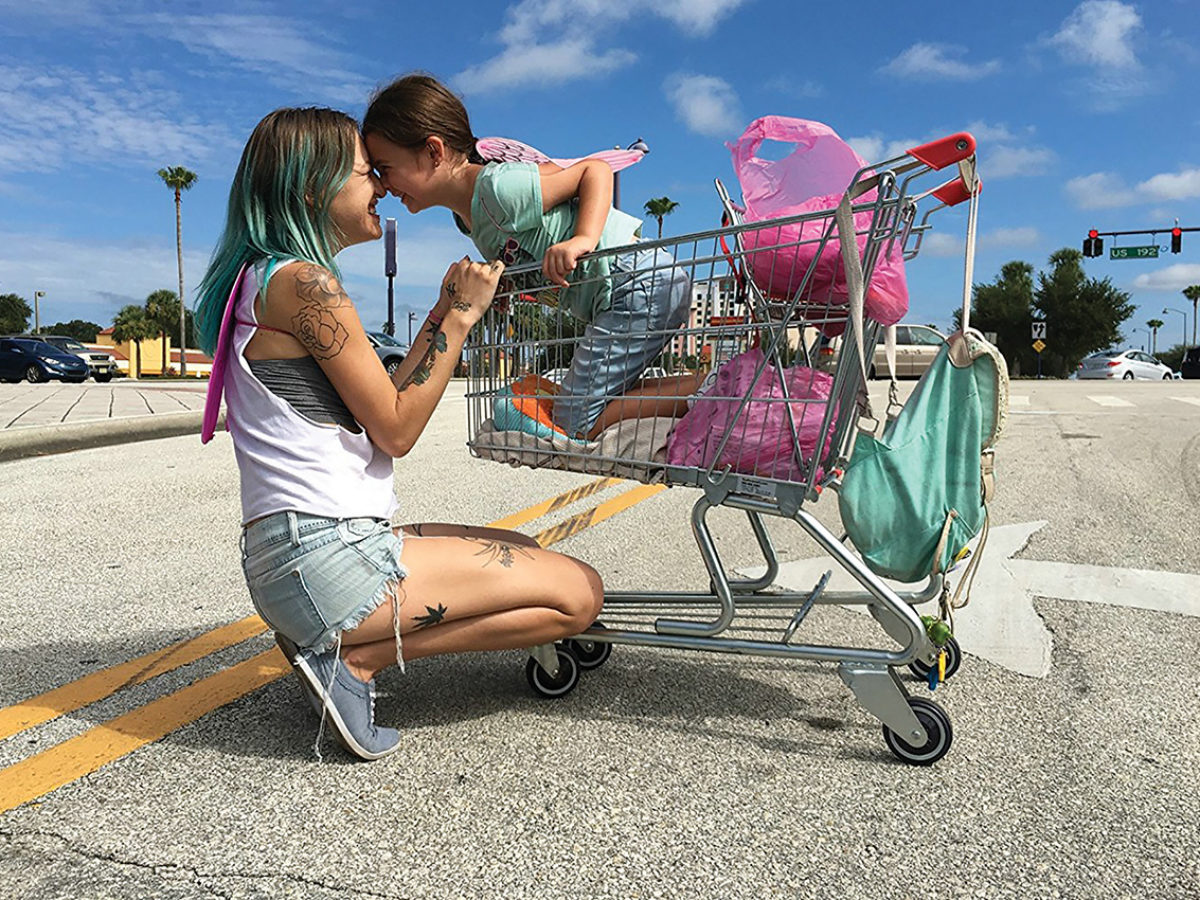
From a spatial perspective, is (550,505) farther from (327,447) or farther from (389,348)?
(389,348)

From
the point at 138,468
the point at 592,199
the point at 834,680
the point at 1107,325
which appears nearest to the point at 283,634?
the point at 592,199

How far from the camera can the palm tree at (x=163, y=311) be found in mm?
66400

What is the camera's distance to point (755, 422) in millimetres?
2455

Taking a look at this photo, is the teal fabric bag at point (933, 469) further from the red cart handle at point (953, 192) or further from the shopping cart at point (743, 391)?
the red cart handle at point (953, 192)

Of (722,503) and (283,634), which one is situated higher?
(722,503)

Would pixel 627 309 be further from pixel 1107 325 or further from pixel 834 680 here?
pixel 1107 325

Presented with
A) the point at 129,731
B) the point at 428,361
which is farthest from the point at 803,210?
the point at 129,731

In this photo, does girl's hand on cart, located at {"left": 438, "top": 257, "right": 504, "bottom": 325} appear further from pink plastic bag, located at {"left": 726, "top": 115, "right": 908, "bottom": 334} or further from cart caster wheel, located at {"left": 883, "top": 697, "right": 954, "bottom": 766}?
cart caster wheel, located at {"left": 883, "top": 697, "right": 954, "bottom": 766}

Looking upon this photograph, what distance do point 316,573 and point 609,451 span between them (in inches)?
34.5

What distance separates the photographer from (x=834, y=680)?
9.41 feet

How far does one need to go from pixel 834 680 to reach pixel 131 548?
3.31 metres

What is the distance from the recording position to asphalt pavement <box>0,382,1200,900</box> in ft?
5.93

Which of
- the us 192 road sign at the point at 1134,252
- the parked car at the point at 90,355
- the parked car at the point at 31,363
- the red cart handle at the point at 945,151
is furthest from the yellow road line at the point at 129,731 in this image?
the us 192 road sign at the point at 1134,252

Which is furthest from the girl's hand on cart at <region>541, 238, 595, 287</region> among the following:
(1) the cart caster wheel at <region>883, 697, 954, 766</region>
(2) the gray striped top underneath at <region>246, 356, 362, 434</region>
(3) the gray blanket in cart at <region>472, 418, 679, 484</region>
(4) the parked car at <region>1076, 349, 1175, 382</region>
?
(4) the parked car at <region>1076, 349, 1175, 382</region>
